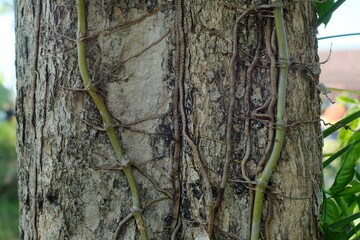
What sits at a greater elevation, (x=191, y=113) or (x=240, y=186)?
(x=191, y=113)

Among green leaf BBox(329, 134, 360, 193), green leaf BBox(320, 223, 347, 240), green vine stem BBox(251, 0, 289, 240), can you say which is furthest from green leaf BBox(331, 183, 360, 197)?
green vine stem BBox(251, 0, 289, 240)

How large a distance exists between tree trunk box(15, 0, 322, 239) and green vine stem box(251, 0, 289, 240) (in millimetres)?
11

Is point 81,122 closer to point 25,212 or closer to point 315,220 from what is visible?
point 25,212

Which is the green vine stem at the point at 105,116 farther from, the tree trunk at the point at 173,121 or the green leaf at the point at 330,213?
the green leaf at the point at 330,213

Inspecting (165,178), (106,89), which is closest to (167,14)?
(106,89)

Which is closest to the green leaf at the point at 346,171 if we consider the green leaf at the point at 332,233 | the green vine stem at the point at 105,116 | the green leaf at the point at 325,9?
the green leaf at the point at 332,233

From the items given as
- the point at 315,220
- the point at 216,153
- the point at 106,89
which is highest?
the point at 106,89

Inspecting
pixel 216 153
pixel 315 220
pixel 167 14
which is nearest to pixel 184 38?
pixel 167 14

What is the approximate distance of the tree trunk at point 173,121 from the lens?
792mm

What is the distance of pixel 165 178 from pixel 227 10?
0.27 metres

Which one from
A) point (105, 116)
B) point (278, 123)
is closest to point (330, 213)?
point (278, 123)

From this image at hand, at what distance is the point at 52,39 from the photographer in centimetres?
84

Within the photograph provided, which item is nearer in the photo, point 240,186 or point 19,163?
point 240,186

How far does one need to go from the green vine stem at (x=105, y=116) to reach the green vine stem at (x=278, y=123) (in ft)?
0.56
